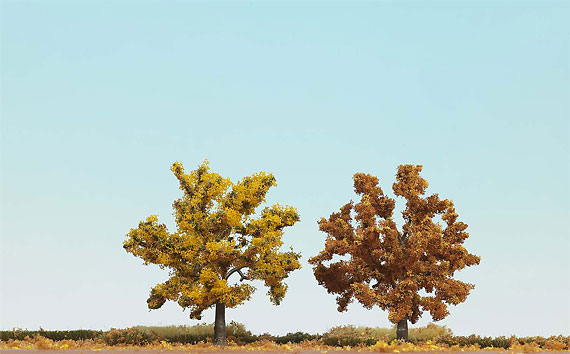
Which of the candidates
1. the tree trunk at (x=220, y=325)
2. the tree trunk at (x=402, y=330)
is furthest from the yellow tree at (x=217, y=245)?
the tree trunk at (x=402, y=330)

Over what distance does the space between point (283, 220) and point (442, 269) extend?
8.31 meters

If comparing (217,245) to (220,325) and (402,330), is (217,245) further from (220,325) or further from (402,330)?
(402,330)

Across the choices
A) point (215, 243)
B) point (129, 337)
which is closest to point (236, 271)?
point (215, 243)

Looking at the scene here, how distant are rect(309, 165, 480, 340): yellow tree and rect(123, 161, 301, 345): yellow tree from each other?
8.71ft

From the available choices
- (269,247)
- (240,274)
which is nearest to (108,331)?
(240,274)

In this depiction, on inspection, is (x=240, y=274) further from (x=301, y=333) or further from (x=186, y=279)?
(x=301, y=333)

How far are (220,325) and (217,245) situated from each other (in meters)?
4.06

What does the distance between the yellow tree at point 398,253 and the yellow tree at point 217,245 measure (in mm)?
2654

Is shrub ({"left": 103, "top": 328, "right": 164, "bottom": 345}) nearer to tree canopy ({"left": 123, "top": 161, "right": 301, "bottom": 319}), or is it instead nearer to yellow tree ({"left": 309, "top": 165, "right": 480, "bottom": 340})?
tree canopy ({"left": 123, "top": 161, "right": 301, "bottom": 319})

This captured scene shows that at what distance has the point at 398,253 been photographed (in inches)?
1198

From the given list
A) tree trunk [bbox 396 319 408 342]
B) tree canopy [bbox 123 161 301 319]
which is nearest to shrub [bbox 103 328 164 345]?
tree canopy [bbox 123 161 301 319]

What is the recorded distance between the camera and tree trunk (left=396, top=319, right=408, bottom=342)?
30.5 meters

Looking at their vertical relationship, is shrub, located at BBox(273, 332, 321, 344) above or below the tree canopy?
below

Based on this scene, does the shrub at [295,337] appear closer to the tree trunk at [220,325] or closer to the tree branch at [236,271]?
the tree trunk at [220,325]
